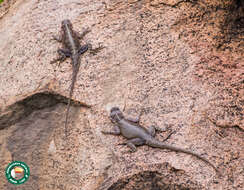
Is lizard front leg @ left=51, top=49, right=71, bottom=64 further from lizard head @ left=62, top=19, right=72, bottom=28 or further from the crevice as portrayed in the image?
the crevice

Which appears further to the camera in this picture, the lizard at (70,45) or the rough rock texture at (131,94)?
the lizard at (70,45)

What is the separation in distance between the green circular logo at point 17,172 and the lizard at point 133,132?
4.30 feet

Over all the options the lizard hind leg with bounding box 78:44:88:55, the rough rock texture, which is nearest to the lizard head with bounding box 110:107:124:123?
the rough rock texture

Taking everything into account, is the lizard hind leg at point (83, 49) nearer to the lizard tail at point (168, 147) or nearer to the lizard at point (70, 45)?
the lizard at point (70, 45)

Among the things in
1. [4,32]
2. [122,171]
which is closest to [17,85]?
[4,32]

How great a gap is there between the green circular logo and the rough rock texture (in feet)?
0.26

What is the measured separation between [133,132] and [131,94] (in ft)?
2.09

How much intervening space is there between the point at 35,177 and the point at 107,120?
1.35 meters

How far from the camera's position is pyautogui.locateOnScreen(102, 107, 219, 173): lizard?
4.46 metres

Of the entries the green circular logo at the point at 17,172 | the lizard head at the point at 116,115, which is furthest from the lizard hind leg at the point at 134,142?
the green circular logo at the point at 17,172

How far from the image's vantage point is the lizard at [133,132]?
14.6 ft

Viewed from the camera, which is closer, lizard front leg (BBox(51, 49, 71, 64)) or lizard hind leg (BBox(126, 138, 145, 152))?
lizard hind leg (BBox(126, 138, 145, 152))

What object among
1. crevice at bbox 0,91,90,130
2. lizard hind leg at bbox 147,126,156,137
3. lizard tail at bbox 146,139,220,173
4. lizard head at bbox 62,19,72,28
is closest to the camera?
lizard tail at bbox 146,139,220,173

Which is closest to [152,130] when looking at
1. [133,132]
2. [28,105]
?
[133,132]
